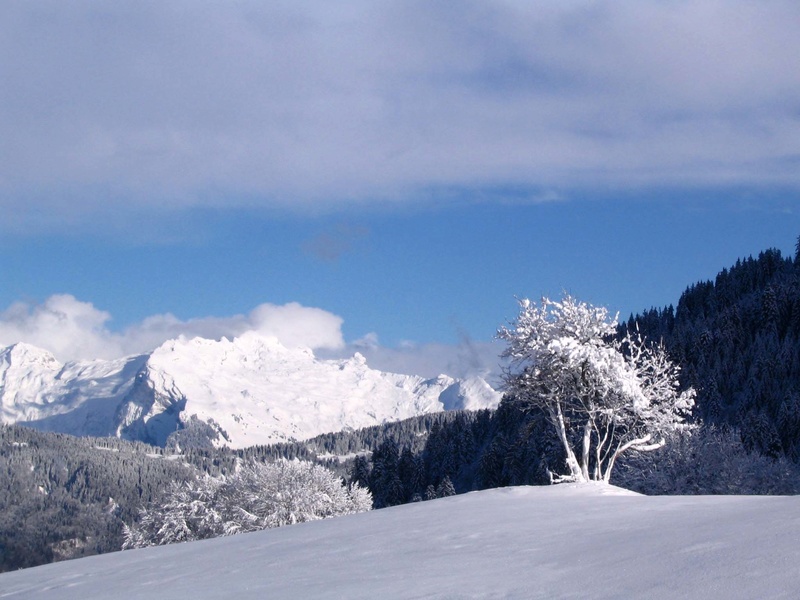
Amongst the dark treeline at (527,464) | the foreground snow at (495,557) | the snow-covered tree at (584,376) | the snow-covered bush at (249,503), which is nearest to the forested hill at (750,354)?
the dark treeline at (527,464)

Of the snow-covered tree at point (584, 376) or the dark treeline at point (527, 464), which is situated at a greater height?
the snow-covered tree at point (584, 376)

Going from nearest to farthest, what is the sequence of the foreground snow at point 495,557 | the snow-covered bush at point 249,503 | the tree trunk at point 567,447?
the foreground snow at point 495,557 → the tree trunk at point 567,447 → the snow-covered bush at point 249,503

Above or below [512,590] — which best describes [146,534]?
below

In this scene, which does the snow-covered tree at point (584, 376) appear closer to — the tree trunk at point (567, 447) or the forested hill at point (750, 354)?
the tree trunk at point (567, 447)

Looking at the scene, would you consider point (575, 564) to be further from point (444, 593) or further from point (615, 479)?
point (615, 479)

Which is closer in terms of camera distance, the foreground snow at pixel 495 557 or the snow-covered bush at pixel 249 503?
the foreground snow at pixel 495 557

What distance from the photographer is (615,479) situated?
187ft

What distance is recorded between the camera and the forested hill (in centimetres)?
9706

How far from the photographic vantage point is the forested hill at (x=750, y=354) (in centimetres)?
9706

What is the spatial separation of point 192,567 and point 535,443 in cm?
10779

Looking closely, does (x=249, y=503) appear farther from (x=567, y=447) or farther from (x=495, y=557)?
(x=495, y=557)

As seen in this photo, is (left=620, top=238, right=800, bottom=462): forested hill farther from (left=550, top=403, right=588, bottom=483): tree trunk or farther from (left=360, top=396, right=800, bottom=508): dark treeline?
(left=550, top=403, right=588, bottom=483): tree trunk

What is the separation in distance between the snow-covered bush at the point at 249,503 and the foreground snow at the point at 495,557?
47.4m

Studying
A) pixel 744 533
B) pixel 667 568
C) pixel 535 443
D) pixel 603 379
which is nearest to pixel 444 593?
pixel 667 568
